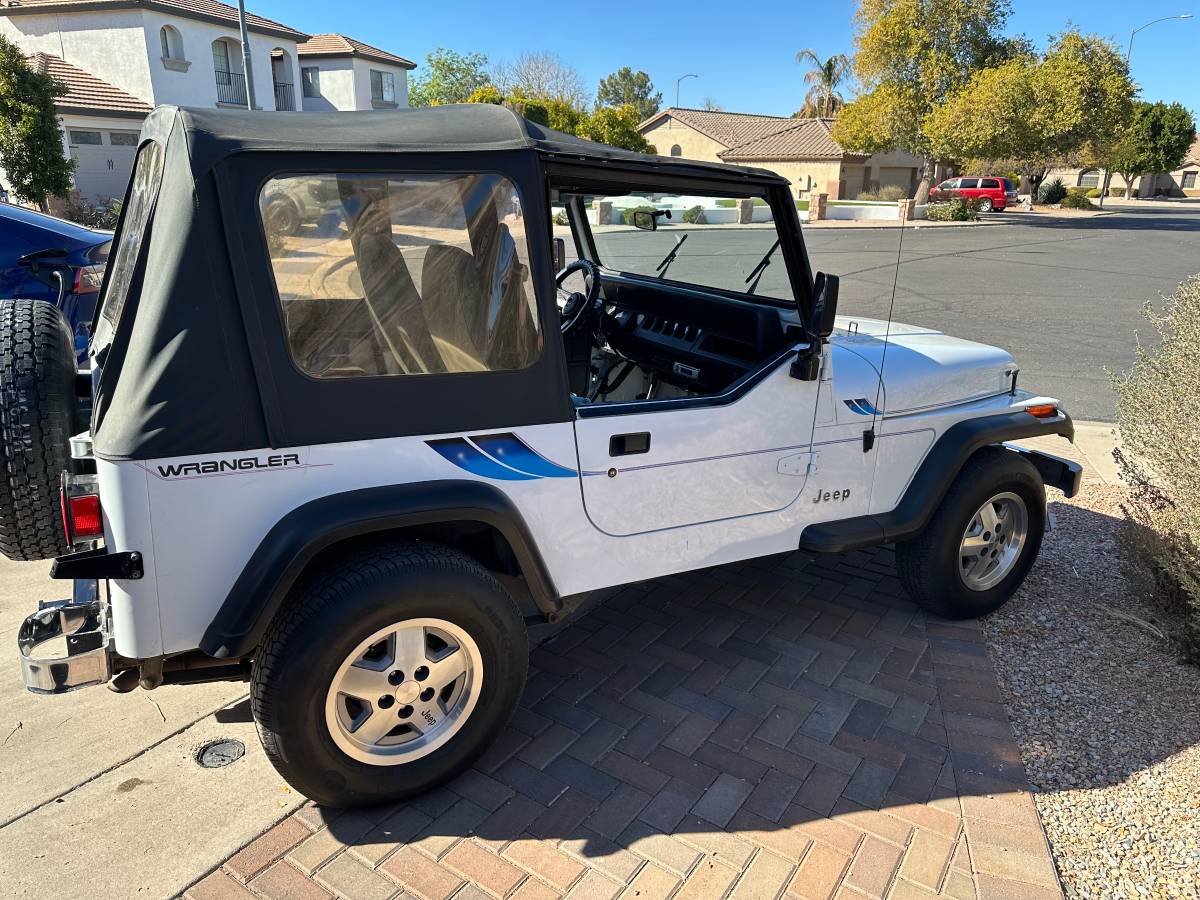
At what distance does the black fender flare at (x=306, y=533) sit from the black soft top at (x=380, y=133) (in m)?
0.95

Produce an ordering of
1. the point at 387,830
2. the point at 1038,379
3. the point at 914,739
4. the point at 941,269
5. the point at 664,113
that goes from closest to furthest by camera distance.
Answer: the point at 387,830 → the point at 914,739 → the point at 1038,379 → the point at 941,269 → the point at 664,113

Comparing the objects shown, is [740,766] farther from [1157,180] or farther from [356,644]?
[1157,180]

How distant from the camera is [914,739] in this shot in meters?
3.02

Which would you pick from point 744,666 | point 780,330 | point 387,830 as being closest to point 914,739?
point 744,666

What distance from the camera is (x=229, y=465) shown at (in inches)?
86.7

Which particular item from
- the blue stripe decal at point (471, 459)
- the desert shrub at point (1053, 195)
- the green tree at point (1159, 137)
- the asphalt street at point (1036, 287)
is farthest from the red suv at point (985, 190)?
the blue stripe decal at point (471, 459)

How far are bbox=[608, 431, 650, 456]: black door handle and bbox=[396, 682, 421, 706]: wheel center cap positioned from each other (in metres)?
0.95

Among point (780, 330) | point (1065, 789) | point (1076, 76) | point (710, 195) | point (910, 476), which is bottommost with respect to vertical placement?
point (1065, 789)

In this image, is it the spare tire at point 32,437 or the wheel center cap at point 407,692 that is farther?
the wheel center cap at point 407,692

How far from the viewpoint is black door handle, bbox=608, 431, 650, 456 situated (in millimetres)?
2730

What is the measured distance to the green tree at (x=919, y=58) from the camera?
31578mm

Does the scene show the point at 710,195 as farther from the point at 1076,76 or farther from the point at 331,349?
the point at 1076,76

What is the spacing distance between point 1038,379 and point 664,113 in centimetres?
4839

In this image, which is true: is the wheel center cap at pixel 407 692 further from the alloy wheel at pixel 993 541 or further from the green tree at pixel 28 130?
the green tree at pixel 28 130
